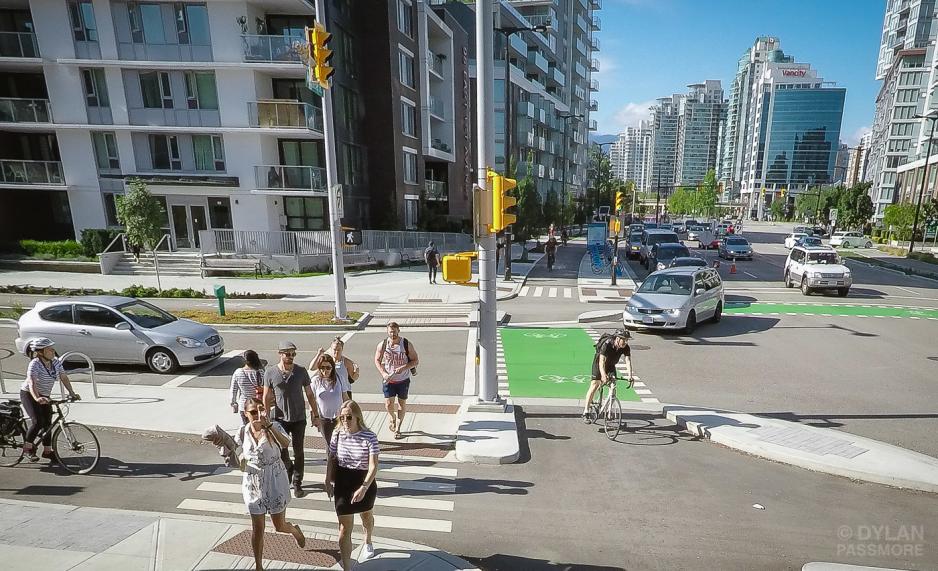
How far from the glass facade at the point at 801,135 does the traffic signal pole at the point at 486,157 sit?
168m

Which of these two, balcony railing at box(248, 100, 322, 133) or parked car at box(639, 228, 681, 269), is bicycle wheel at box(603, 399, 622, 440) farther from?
balcony railing at box(248, 100, 322, 133)

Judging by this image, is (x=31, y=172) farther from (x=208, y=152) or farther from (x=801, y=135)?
(x=801, y=135)

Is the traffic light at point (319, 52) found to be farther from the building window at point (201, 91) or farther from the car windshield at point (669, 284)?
the building window at point (201, 91)

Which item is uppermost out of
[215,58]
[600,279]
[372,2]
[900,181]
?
[372,2]

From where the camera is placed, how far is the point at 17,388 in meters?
10.2

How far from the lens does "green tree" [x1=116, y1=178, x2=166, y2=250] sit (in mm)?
21156

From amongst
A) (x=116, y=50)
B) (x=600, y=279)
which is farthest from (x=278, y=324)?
(x=116, y=50)

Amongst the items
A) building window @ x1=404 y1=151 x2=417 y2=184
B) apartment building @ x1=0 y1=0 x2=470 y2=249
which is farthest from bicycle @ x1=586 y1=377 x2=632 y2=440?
building window @ x1=404 y1=151 x2=417 y2=184

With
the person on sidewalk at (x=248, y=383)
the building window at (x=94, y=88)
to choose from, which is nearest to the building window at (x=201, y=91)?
the building window at (x=94, y=88)

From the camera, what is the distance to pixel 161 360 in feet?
36.6

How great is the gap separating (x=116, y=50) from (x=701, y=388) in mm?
32430

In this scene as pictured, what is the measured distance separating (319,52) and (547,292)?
47.9 ft

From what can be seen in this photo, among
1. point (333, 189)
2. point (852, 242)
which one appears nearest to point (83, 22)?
point (333, 189)

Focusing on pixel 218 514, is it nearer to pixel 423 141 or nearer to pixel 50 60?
pixel 50 60
